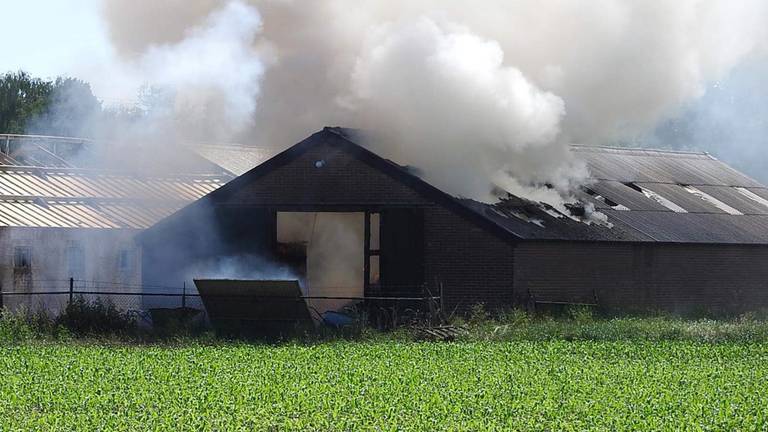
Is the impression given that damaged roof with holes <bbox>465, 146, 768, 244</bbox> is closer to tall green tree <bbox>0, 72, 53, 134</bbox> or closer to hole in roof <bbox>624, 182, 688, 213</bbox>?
hole in roof <bbox>624, 182, 688, 213</bbox>

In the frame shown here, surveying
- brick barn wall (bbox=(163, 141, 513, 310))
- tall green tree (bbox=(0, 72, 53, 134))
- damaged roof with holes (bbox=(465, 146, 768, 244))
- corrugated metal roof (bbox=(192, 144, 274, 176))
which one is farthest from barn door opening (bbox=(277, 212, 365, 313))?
tall green tree (bbox=(0, 72, 53, 134))

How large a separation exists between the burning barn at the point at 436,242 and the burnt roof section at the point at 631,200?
0.07 meters

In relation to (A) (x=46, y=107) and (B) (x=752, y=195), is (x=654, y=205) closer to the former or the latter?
(B) (x=752, y=195)

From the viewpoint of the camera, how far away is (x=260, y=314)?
32.4m

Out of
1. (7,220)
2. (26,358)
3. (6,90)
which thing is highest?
(6,90)

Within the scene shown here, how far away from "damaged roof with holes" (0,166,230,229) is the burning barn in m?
3.03

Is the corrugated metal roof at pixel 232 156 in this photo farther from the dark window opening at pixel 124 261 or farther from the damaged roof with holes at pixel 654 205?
the damaged roof with holes at pixel 654 205

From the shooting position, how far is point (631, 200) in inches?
1711

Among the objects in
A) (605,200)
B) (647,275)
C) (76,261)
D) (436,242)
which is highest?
(605,200)

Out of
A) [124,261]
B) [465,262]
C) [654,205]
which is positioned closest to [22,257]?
[124,261]

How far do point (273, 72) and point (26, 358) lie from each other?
46.7 feet

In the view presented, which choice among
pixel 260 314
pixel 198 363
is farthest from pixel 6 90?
pixel 198 363

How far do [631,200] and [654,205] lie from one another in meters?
0.81

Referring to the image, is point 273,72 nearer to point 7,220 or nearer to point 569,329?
point 7,220
